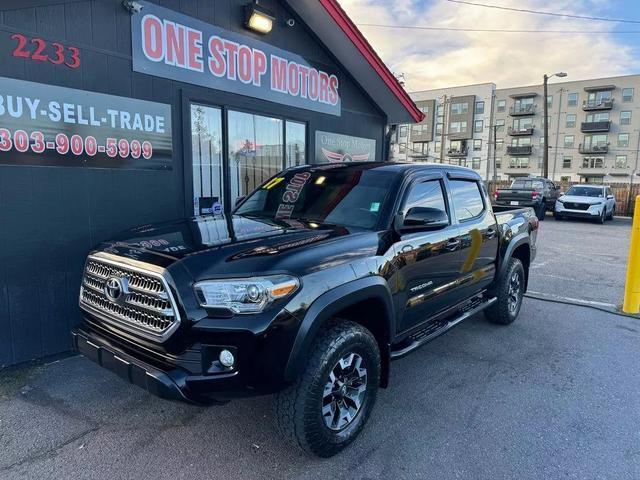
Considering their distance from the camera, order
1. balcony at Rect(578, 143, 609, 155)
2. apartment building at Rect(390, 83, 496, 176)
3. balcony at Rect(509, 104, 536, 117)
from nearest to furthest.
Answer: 1. balcony at Rect(578, 143, 609, 155)
2. balcony at Rect(509, 104, 536, 117)
3. apartment building at Rect(390, 83, 496, 176)

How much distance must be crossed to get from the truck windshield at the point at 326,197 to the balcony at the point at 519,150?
63452 mm

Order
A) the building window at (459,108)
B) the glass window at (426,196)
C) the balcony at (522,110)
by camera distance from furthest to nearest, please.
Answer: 1. the building window at (459,108)
2. the balcony at (522,110)
3. the glass window at (426,196)

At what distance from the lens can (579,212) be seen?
18.8m

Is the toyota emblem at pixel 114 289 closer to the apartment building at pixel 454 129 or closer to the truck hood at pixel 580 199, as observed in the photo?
the truck hood at pixel 580 199

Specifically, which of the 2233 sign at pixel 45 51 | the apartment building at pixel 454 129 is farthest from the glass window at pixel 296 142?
the apartment building at pixel 454 129

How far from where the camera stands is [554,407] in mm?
3496

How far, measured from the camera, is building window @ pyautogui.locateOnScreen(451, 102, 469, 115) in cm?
6250

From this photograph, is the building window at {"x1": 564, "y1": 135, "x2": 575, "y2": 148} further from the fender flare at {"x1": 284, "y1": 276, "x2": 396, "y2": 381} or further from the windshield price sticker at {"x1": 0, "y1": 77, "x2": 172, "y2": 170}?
the fender flare at {"x1": 284, "y1": 276, "x2": 396, "y2": 381}

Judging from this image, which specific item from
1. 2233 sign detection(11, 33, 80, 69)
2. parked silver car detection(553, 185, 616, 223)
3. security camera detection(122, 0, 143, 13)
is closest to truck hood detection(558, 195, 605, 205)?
parked silver car detection(553, 185, 616, 223)

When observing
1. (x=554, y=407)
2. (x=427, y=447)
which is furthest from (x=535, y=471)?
(x=554, y=407)

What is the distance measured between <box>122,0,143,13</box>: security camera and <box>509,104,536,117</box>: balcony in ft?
212

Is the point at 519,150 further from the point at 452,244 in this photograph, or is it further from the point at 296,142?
the point at 452,244

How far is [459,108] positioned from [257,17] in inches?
2493

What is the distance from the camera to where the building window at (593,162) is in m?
55.0
